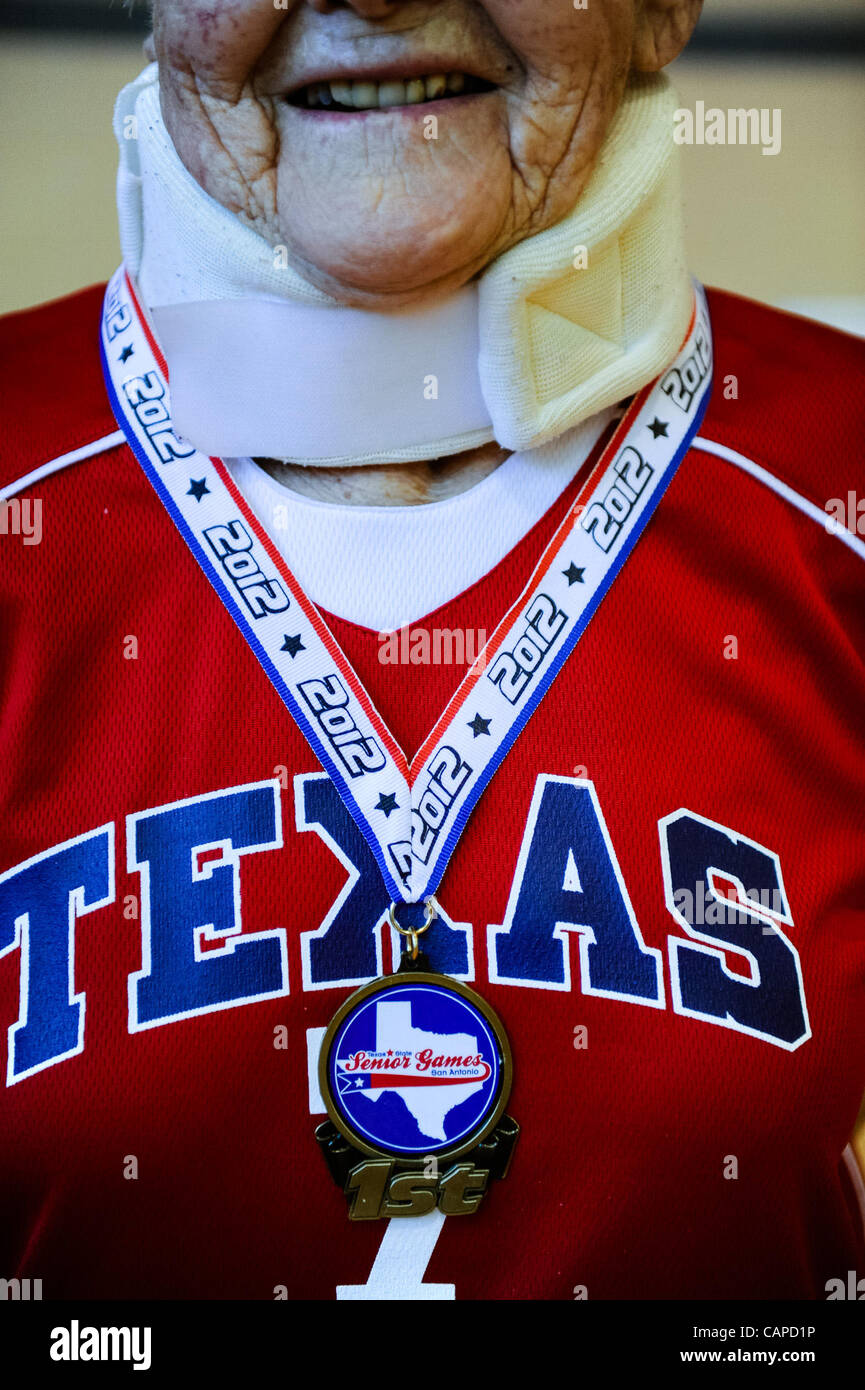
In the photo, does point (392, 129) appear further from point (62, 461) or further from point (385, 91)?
point (62, 461)

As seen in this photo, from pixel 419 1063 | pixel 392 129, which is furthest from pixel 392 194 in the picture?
pixel 419 1063

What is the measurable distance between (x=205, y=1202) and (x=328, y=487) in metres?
0.50

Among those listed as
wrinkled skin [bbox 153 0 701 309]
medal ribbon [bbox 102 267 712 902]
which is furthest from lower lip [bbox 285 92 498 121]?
medal ribbon [bbox 102 267 712 902]

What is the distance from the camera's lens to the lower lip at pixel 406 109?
103 centimetres

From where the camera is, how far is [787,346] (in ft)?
4.47

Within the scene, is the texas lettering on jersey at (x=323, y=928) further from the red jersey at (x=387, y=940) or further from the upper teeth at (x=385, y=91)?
the upper teeth at (x=385, y=91)

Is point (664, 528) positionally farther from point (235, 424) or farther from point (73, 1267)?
point (73, 1267)

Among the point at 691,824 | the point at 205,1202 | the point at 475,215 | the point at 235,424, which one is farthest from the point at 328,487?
the point at 205,1202

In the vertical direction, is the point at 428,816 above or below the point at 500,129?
below

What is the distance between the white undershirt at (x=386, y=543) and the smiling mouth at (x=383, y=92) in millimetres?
254

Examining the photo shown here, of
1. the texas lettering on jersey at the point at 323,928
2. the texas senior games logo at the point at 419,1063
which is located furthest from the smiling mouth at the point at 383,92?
the texas senior games logo at the point at 419,1063

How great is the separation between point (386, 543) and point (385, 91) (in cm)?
30

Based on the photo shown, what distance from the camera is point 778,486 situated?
1244mm
